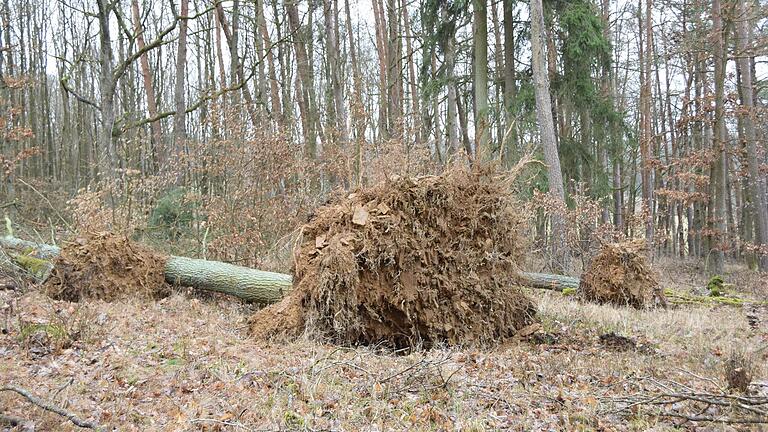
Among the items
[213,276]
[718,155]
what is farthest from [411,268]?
[718,155]

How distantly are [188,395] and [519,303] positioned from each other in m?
4.61

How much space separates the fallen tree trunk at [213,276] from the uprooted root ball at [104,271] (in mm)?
379

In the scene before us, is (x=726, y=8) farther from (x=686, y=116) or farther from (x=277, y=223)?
(x=277, y=223)

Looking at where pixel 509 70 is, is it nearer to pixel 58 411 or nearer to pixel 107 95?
pixel 107 95

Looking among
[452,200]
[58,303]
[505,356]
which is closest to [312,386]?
[505,356]

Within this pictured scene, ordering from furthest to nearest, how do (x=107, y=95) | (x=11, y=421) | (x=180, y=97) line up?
(x=180, y=97) → (x=107, y=95) → (x=11, y=421)

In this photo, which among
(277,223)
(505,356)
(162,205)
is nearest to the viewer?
(505,356)

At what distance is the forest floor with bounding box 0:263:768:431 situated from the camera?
4.07m

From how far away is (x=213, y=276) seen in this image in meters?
8.80

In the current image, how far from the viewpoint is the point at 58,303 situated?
7.50 metres

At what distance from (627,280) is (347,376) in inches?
254

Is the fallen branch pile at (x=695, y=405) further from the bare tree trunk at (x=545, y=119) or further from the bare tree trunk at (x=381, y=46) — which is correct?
the bare tree trunk at (x=381, y=46)

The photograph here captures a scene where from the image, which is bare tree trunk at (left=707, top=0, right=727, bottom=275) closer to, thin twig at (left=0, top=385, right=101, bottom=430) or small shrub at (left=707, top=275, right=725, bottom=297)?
small shrub at (left=707, top=275, right=725, bottom=297)

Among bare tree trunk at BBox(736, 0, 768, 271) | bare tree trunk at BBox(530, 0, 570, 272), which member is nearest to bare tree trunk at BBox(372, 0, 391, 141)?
bare tree trunk at BBox(530, 0, 570, 272)
